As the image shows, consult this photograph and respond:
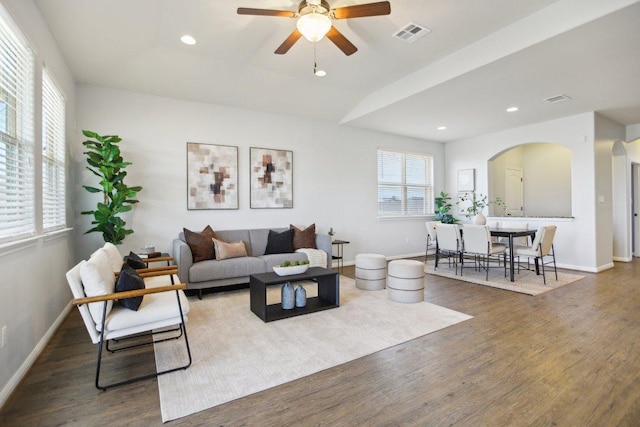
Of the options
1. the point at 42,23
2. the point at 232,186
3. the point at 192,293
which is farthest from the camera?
the point at 232,186

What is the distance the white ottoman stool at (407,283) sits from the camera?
12.4 ft

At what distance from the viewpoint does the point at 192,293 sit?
4.44m

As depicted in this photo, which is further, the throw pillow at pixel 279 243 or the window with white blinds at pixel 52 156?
the throw pillow at pixel 279 243

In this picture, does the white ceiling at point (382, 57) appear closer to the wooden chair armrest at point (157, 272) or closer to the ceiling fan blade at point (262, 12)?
the ceiling fan blade at point (262, 12)

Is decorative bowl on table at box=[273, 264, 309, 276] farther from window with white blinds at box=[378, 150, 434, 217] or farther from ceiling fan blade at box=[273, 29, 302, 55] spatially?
window with white blinds at box=[378, 150, 434, 217]

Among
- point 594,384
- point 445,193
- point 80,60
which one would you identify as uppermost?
point 80,60

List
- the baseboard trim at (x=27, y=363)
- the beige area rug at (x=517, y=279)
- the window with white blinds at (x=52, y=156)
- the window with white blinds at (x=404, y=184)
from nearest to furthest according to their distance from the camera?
the baseboard trim at (x=27, y=363), the window with white blinds at (x=52, y=156), the beige area rug at (x=517, y=279), the window with white blinds at (x=404, y=184)

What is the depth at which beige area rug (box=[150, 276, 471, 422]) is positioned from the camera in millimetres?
2084

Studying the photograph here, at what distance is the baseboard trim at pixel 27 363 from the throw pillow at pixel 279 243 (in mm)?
2610

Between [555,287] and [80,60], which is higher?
[80,60]

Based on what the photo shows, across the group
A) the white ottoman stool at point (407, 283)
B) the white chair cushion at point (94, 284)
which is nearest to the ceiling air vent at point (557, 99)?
the white ottoman stool at point (407, 283)

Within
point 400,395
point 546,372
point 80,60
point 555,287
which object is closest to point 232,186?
point 80,60

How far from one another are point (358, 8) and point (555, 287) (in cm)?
451

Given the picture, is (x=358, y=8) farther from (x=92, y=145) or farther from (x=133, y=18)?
(x=92, y=145)
